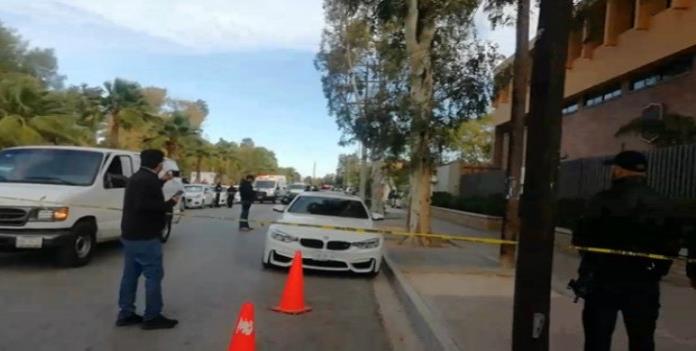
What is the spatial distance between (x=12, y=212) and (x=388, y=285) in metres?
5.67

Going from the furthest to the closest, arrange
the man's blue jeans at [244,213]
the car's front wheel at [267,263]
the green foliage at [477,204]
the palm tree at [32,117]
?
the palm tree at [32,117]
the green foliage at [477,204]
the man's blue jeans at [244,213]
the car's front wheel at [267,263]

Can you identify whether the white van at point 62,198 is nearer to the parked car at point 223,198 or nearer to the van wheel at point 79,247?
the van wheel at point 79,247

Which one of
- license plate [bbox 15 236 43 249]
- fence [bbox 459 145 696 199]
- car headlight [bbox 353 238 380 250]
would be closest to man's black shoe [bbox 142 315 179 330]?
license plate [bbox 15 236 43 249]

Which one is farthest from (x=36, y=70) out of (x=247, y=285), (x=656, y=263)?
(x=656, y=263)

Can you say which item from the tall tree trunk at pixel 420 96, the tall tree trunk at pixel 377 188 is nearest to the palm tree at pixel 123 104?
the tall tree trunk at pixel 377 188

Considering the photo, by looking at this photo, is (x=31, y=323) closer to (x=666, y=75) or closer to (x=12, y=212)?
(x=12, y=212)

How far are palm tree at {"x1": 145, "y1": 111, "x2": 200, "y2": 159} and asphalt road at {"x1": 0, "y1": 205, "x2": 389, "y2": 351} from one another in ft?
122

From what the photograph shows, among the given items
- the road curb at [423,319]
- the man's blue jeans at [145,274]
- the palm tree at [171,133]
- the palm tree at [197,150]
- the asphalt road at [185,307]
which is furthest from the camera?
the palm tree at [197,150]

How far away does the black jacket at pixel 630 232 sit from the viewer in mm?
4086

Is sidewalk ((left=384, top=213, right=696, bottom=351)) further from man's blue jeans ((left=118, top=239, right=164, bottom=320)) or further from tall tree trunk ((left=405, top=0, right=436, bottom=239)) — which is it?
man's blue jeans ((left=118, top=239, right=164, bottom=320))

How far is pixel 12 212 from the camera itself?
9.82 metres

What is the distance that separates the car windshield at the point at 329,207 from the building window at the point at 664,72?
12.8m

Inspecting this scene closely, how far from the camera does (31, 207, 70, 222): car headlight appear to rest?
9.87 metres

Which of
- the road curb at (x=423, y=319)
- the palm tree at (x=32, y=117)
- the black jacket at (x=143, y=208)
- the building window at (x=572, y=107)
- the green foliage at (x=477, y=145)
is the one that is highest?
the green foliage at (x=477, y=145)
